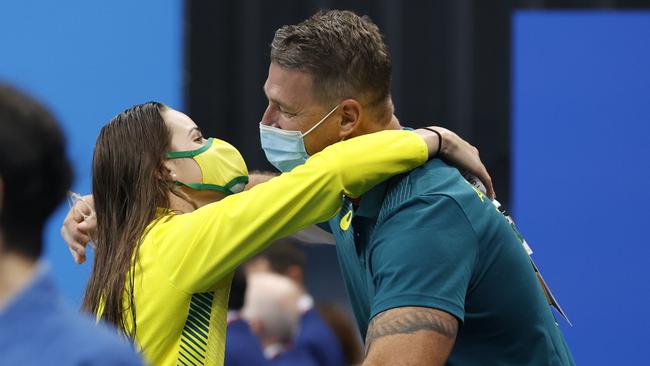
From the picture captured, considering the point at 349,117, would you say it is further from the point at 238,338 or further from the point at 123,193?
the point at 238,338

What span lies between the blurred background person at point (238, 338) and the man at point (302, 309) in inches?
40.8

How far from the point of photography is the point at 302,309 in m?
5.45

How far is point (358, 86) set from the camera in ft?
7.75

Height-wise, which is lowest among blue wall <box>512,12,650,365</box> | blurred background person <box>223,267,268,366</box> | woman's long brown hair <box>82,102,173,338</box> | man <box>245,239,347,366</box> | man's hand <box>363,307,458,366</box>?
man <box>245,239,347,366</box>

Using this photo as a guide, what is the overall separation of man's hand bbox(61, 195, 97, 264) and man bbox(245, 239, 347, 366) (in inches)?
111

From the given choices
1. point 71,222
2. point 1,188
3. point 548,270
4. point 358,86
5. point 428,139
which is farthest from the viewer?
point 548,270

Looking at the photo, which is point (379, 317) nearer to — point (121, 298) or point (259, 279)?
point (121, 298)

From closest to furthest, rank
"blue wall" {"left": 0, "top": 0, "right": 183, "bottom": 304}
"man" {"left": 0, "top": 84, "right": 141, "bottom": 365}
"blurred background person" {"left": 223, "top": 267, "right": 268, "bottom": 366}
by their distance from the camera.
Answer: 1. "man" {"left": 0, "top": 84, "right": 141, "bottom": 365}
2. "blurred background person" {"left": 223, "top": 267, "right": 268, "bottom": 366}
3. "blue wall" {"left": 0, "top": 0, "right": 183, "bottom": 304}

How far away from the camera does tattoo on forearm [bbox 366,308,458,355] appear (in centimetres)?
200

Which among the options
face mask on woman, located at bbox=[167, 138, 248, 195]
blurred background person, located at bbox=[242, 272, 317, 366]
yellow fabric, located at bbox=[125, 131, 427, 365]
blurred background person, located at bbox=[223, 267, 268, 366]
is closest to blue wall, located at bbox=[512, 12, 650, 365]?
blurred background person, located at bbox=[223, 267, 268, 366]

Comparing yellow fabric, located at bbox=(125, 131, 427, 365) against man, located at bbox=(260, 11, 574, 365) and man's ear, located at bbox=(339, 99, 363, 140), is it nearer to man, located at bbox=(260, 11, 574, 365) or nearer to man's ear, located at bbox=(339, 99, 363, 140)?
man, located at bbox=(260, 11, 574, 365)

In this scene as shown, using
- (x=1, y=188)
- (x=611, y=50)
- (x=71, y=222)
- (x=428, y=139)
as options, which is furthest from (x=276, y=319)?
(x=1, y=188)

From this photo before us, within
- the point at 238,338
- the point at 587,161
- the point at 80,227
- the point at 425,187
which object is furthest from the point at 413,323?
the point at 587,161

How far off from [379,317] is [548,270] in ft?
8.26
